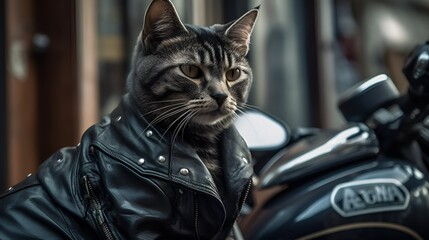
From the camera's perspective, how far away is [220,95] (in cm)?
109

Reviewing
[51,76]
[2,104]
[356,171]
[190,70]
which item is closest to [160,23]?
[190,70]

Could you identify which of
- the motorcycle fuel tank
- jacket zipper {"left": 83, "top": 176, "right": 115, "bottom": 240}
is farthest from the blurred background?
jacket zipper {"left": 83, "top": 176, "right": 115, "bottom": 240}

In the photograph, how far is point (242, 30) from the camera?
120 cm

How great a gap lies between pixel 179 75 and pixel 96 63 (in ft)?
5.50

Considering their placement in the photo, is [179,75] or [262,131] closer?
[179,75]

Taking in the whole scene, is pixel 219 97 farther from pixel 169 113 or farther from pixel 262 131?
pixel 262 131

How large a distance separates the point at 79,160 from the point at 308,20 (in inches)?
130

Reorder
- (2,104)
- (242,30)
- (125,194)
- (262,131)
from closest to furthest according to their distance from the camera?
(125,194) → (242,30) → (262,131) → (2,104)

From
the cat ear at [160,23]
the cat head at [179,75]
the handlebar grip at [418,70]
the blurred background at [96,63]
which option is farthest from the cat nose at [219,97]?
the blurred background at [96,63]

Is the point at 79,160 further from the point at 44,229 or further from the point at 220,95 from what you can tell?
the point at 220,95

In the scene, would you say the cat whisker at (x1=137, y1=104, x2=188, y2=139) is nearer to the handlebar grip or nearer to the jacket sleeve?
the jacket sleeve

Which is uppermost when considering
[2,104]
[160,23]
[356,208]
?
[160,23]

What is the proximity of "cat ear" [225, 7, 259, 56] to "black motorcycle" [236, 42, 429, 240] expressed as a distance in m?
0.17

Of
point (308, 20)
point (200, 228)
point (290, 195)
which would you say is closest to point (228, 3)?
point (308, 20)
